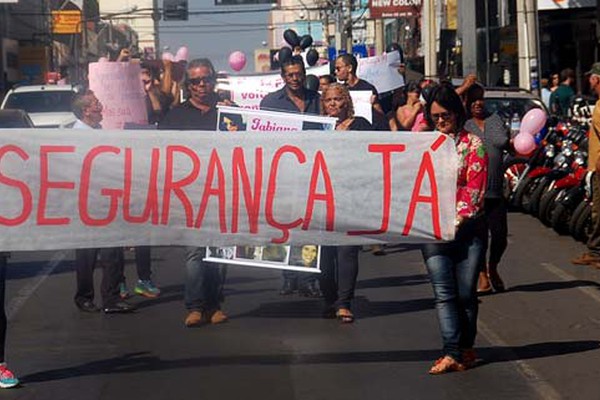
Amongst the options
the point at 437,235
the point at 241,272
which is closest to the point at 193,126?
the point at 437,235

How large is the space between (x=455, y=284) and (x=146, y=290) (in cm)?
433

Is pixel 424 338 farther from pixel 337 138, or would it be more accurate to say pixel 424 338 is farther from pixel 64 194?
pixel 64 194

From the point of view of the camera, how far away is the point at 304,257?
10.8 m

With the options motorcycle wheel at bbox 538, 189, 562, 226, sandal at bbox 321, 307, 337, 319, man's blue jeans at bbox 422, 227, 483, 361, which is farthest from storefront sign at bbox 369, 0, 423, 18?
man's blue jeans at bbox 422, 227, 483, 361

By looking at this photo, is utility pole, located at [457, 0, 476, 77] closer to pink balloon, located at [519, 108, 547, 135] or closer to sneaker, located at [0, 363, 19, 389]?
pink balloon, located at [519, 108, 547, 135]

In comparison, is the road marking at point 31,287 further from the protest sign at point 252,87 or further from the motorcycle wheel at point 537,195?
the motorcycle wheel at point 537,195

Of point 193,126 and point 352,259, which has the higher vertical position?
point 193,126

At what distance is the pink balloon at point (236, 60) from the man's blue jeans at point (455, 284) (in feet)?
53.9

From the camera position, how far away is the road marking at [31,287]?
37.3 ft

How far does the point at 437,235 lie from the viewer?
8.37 meters

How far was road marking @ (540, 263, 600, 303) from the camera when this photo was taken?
1181cm

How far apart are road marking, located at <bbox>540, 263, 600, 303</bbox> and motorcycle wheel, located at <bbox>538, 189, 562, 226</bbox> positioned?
2771 mm

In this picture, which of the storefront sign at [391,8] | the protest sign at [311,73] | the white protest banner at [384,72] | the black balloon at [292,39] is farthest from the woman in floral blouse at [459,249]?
the storefront sign at [391,8]

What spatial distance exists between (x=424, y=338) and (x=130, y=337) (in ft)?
7.20
